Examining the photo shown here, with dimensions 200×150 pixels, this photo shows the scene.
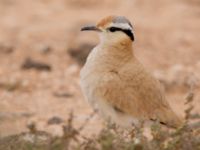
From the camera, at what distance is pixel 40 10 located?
12.2 meters

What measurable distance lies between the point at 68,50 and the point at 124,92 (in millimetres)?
4391

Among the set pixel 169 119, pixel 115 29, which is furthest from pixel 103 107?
pixel 115 29

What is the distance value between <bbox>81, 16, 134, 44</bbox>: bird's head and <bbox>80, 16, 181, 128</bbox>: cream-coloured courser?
0.02 m

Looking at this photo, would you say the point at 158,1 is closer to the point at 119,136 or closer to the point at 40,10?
the point at 40,10

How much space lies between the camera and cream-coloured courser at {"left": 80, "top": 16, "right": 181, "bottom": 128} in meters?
6.38

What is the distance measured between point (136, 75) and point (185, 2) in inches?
239

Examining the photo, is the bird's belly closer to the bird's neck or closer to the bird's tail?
the bird's tail

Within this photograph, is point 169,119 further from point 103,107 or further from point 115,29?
point 115,29

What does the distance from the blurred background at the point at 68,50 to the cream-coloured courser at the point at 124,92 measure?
1482 mm

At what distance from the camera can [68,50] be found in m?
10.7

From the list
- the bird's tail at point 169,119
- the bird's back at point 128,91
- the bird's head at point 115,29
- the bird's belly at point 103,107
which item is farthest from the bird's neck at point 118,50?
the bird's tail at point 169,119

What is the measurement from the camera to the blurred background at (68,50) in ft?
29.6

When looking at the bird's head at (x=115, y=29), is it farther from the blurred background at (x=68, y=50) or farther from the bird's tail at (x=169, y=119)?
the blurred background at (x=68, y=50)

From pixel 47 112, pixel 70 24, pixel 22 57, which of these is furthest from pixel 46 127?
pixel 70 24
